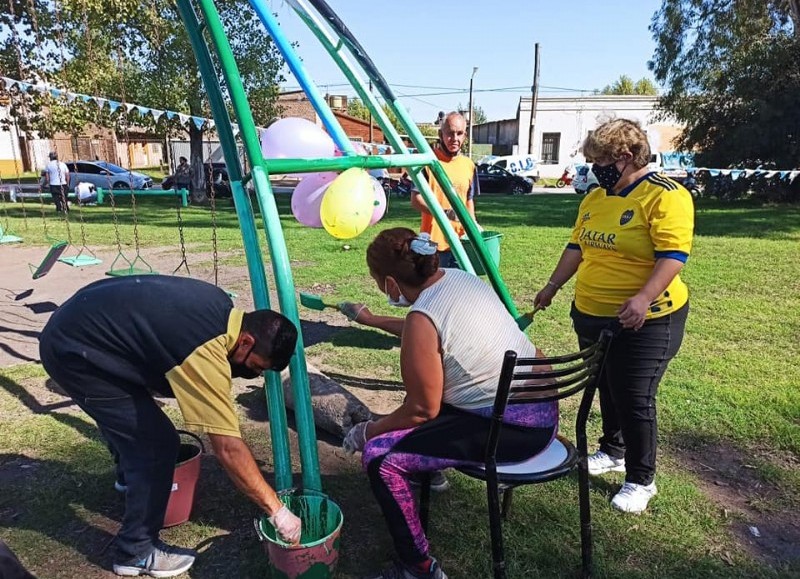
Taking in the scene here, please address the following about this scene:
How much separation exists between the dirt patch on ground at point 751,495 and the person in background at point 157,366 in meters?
2.03

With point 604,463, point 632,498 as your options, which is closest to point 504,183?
point 604,463

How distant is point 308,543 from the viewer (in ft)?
6.75

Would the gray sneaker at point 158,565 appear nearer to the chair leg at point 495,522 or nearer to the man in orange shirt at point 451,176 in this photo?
the chair leg at point 495,522

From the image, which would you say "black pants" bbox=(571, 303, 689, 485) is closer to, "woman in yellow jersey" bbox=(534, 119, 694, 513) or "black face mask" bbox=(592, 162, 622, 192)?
"woman in yellow jersey" bbox=(534, 119, 694, 513)

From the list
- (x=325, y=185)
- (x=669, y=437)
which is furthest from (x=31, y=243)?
(x=669, y=437)

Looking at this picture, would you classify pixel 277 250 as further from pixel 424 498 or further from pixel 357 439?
pixel 424 498

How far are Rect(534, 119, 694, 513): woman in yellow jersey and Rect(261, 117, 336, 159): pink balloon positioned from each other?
1.53 metres

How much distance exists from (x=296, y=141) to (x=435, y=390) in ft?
6.40

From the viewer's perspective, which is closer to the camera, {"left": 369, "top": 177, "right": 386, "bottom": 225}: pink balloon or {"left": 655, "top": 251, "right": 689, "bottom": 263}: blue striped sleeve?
{"left": 655, "top": 251, "right": 689, "bottom": 263}: blue striped sleeve

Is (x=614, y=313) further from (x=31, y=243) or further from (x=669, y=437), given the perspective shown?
(x=31, y=243)

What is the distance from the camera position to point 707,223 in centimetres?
1349

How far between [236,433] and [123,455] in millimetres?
630

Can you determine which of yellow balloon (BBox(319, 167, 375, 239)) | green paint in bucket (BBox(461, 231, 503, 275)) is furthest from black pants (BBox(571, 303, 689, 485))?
green paint in bucket (BBox(461, 231, 503, 275))

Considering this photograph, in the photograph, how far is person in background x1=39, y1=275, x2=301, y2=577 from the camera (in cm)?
195
